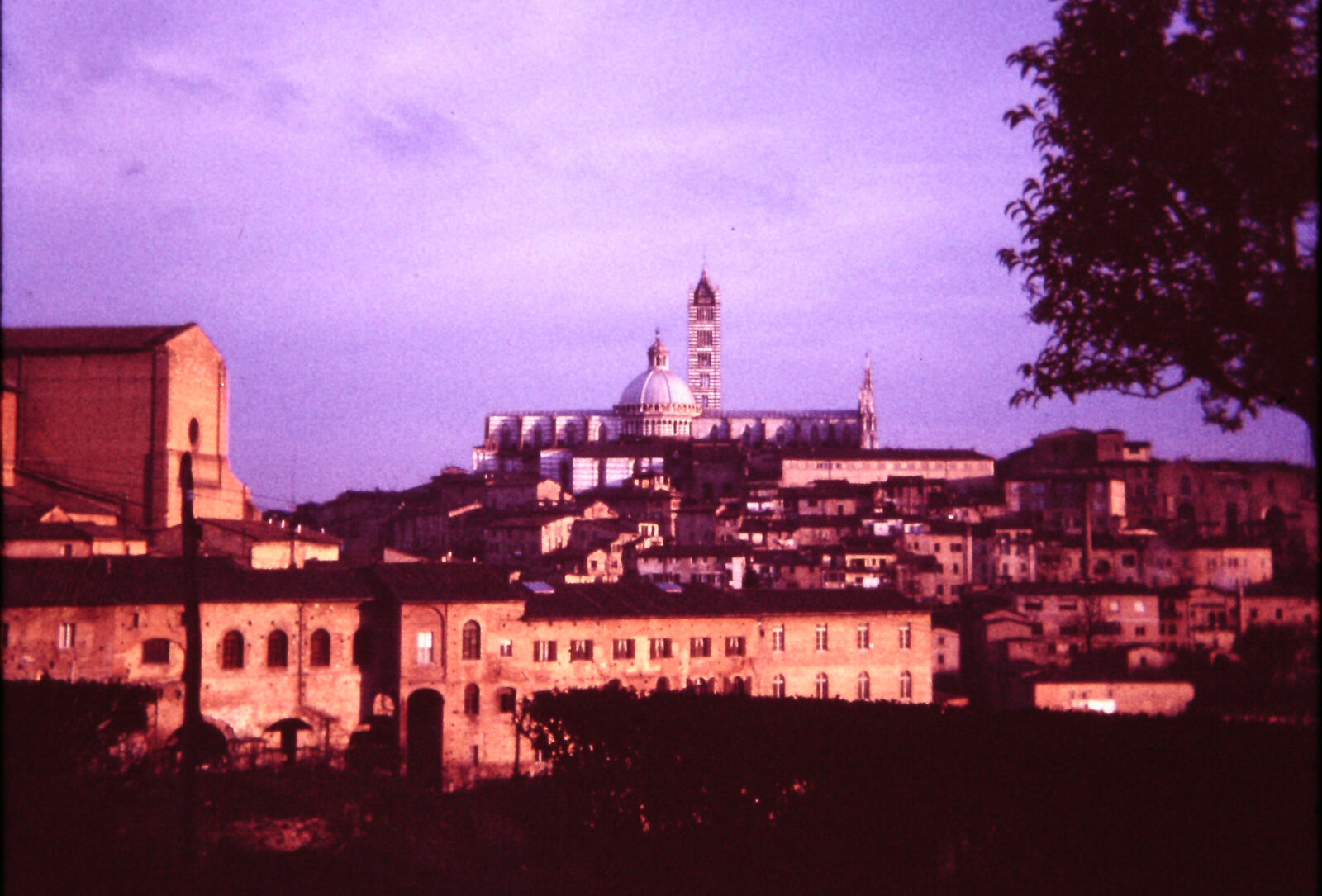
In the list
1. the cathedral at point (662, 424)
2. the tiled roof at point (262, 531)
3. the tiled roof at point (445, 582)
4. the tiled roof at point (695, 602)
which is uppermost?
the cathedral at point (662, 424)

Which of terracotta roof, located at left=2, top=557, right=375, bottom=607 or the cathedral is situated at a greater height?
the cathedral

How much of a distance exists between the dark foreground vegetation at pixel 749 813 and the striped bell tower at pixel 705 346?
10884cm

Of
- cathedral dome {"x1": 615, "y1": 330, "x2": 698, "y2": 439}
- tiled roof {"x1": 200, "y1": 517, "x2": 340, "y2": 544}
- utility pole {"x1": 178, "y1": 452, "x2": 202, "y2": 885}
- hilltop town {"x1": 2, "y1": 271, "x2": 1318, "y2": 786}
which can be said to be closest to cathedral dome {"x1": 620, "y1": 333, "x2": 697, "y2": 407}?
cathedral dome {"x1": 615, "y1": 330, "x2": 698, "y2": 439}

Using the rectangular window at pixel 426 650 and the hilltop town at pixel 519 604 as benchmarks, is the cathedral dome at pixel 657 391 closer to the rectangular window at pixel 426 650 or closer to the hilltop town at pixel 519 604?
the hilltop town at pixel 519 604

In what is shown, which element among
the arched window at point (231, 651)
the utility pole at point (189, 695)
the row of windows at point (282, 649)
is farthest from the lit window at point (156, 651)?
the utility pole at point (189, 695)

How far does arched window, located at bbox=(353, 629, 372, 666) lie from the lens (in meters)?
32.3

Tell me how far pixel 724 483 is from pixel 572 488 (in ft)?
40.3

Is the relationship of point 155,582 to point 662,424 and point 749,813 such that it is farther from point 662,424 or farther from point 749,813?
point 662,424

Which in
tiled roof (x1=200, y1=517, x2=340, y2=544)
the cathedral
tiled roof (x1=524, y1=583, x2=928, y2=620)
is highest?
the cathedral

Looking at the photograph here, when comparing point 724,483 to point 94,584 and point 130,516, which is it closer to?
point 130,516

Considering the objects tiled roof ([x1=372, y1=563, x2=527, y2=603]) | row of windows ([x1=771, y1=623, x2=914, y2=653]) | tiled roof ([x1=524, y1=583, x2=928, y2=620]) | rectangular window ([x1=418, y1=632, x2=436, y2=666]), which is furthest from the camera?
row of windows ([x1=771, y1=623, x2=914, y2=653])

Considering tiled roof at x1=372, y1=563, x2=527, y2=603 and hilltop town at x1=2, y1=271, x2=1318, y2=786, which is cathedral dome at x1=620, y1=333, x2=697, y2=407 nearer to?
hilltop town at x1=2, y1=271, x2=1318, y2=786

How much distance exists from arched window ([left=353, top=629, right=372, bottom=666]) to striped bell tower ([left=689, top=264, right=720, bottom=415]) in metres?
101

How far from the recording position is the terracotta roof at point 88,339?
4053 cm
